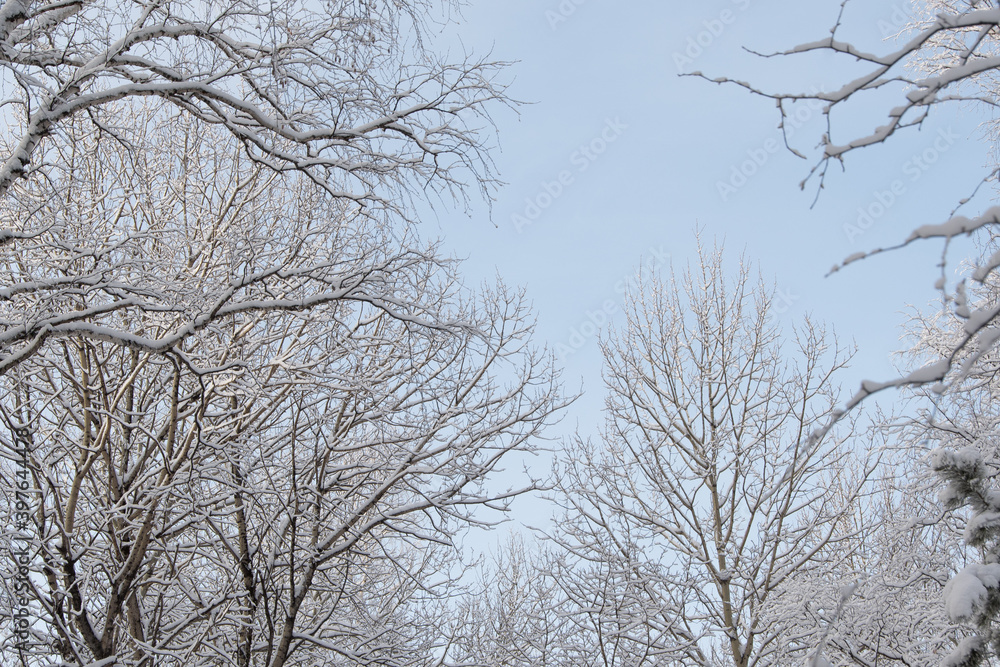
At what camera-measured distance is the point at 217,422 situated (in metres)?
7.04

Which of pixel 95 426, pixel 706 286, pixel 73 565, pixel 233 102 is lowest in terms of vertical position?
pixel 73 565

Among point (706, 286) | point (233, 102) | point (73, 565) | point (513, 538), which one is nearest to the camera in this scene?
point (233, 102)

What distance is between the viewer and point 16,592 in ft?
18.3

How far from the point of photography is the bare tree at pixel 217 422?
5.48 m

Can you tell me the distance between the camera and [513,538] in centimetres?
1662

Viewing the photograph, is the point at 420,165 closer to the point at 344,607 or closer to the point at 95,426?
the point at 95,426

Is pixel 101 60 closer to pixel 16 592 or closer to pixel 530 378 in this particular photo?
pixel 16 592

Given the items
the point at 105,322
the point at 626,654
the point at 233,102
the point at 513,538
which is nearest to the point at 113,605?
the point at 105,322

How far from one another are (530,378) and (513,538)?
927cm

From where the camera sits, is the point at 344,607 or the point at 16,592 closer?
the point at 16,592

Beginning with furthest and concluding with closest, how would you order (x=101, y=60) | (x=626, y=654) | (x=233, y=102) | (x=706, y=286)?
1. (x=706, y=286)
2. (x=626, y=654)
3. (x=233, y=102)
4. (x=101, y=60)

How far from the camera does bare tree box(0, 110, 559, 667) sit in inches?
216

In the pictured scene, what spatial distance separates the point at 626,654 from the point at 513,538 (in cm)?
873

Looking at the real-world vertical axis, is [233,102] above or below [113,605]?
above
